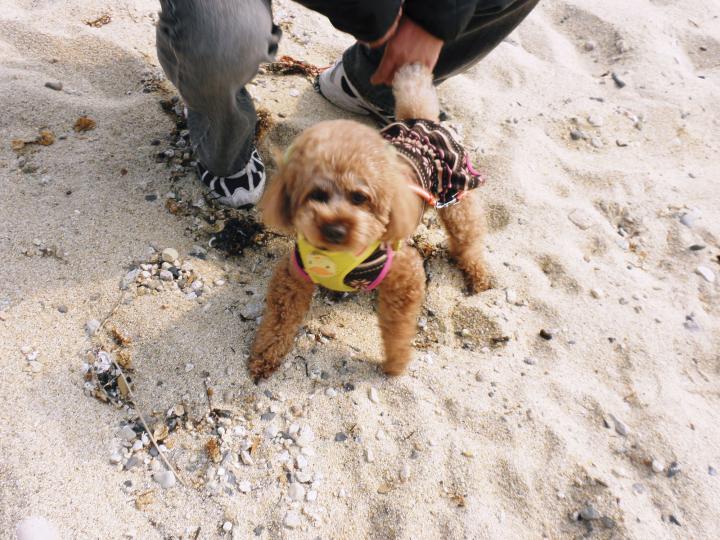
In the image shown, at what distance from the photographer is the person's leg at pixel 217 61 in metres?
2.12

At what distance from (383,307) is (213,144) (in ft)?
4.31

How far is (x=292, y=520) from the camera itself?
1.95 meters

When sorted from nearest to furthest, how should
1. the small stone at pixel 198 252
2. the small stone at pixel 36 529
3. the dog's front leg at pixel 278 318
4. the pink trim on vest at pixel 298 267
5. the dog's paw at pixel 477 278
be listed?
the small stone at pixel 36 529
the pink trim on vest at pixel 298 267
the dog's front leg at pixel 278 318
the small stone at pixel 198 252
the dog's paw at pixel 477 278

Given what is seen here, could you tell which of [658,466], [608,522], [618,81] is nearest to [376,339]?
[608,522]

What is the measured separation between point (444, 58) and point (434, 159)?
126cm

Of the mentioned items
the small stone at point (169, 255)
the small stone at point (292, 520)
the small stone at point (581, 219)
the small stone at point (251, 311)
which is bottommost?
the small stone at point (292, 520)

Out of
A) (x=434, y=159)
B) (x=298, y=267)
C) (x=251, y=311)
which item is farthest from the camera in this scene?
(x=251, y=311)

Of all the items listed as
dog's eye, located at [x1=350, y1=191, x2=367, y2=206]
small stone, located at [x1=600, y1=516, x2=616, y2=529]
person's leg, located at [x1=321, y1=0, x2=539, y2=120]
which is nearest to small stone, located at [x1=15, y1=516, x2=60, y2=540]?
dog's eye, located at [x1=350, y1=191, x2=367, y2=206]

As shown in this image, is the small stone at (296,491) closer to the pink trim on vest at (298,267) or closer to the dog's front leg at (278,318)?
the dog's front leg at (278,318)

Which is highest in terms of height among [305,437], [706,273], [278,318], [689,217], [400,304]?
[689,217]

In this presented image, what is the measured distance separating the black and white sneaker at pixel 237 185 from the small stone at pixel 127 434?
4.60ft

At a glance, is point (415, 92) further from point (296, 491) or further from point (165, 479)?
point (165, 479)

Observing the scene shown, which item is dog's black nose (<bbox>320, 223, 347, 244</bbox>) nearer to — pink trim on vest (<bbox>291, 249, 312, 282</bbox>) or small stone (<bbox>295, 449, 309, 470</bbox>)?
pink trim on vest (<bbox>291, 249, 312, 282</bbox>)

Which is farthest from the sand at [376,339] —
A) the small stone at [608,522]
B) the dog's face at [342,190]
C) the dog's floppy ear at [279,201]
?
the dog's face at [342,190]
